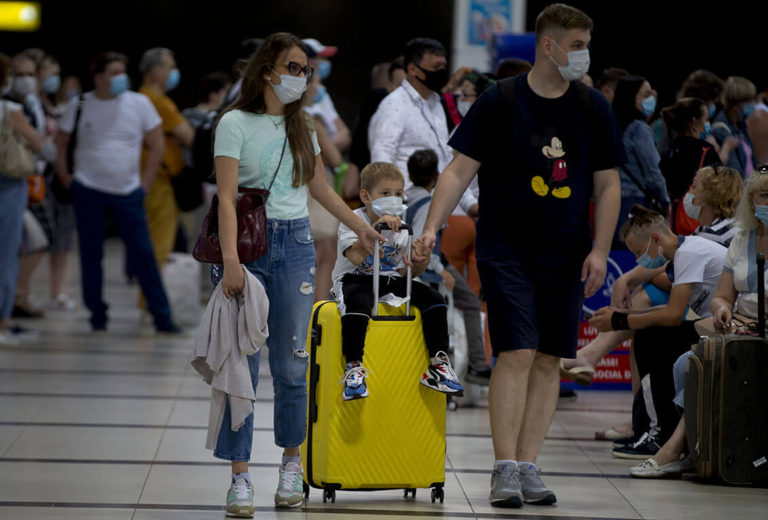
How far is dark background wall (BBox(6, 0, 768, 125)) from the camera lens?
14695 millimetres

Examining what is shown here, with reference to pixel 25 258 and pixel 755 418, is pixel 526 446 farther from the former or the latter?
pixel 25 258

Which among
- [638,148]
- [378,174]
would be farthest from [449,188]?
[638,148]

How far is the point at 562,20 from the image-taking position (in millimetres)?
4031

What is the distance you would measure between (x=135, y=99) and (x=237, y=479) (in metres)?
5.13

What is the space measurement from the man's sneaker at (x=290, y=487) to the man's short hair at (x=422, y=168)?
2129 mm

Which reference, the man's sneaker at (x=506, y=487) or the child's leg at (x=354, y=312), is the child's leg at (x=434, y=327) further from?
the man's sneaker at (x=506, y=487)

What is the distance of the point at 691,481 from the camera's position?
15.1 feet

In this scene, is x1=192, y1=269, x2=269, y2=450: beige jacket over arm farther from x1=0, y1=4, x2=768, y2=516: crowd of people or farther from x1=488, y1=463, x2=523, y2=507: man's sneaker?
x1=488, y1=463, x2=523, y2=507: man's sneaker

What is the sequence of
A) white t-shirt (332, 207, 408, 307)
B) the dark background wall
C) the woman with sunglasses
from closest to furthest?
the woman with sunglasses → white t-shirt (332, 207, 408, 307) → the dark background wall

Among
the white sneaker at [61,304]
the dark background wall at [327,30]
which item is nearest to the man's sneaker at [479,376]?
the white sneaker at [61,304]

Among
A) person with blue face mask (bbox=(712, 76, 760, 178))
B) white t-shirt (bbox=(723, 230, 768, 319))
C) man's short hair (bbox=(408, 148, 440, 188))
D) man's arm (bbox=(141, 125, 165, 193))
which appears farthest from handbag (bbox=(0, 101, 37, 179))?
white t-shirt (bbox=(723, 230, 768, 319))

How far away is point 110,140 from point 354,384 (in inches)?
195

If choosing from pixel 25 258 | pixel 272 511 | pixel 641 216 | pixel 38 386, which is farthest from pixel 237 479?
pixel 25 258

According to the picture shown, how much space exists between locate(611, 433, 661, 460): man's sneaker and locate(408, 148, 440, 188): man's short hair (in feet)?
5.26
